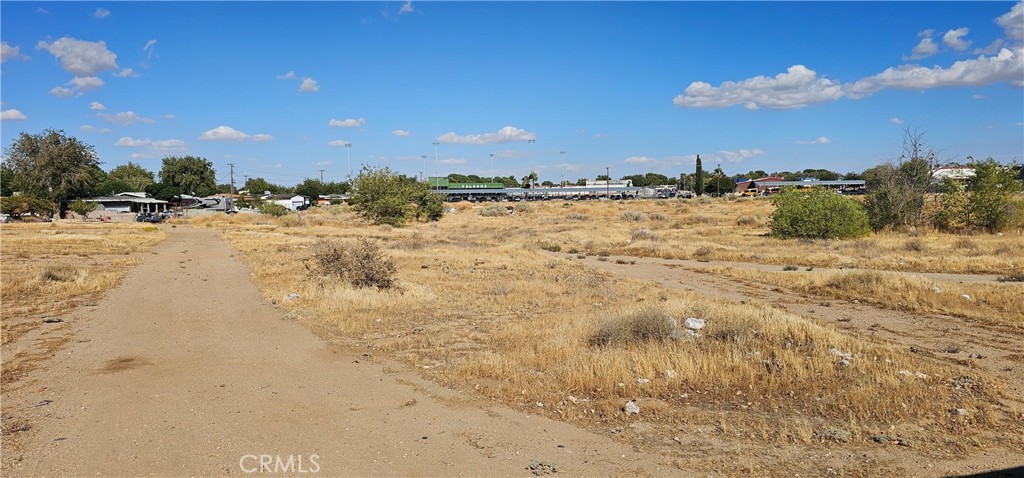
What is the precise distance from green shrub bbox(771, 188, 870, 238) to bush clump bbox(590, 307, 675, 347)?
106ft

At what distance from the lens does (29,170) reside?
88.9m

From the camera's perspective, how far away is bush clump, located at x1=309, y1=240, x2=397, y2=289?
59.7 ft

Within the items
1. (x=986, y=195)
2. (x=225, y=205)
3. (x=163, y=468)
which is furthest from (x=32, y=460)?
(x=225, y=205)

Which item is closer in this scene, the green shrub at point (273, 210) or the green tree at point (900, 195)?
the green tree at point (900, 195)

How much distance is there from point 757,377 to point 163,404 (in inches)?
322

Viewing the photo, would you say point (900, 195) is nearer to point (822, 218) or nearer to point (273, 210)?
point (822, 218)

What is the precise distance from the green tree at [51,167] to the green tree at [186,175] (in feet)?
180

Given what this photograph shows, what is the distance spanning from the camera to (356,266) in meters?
18.5

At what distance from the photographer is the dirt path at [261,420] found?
6.12m

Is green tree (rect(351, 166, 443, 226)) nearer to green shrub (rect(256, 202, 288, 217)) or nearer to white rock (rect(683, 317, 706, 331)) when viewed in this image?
green shrub (rect(256, 202, 288, 217))

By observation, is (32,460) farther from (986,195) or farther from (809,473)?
(986,195)

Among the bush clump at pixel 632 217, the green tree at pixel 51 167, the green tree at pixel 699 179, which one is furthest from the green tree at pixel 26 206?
the green tree at pixel 699 179

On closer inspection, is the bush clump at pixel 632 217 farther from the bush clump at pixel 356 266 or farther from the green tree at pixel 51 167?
the green tree at pixel 51 167

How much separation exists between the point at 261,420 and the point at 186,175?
160 metres
